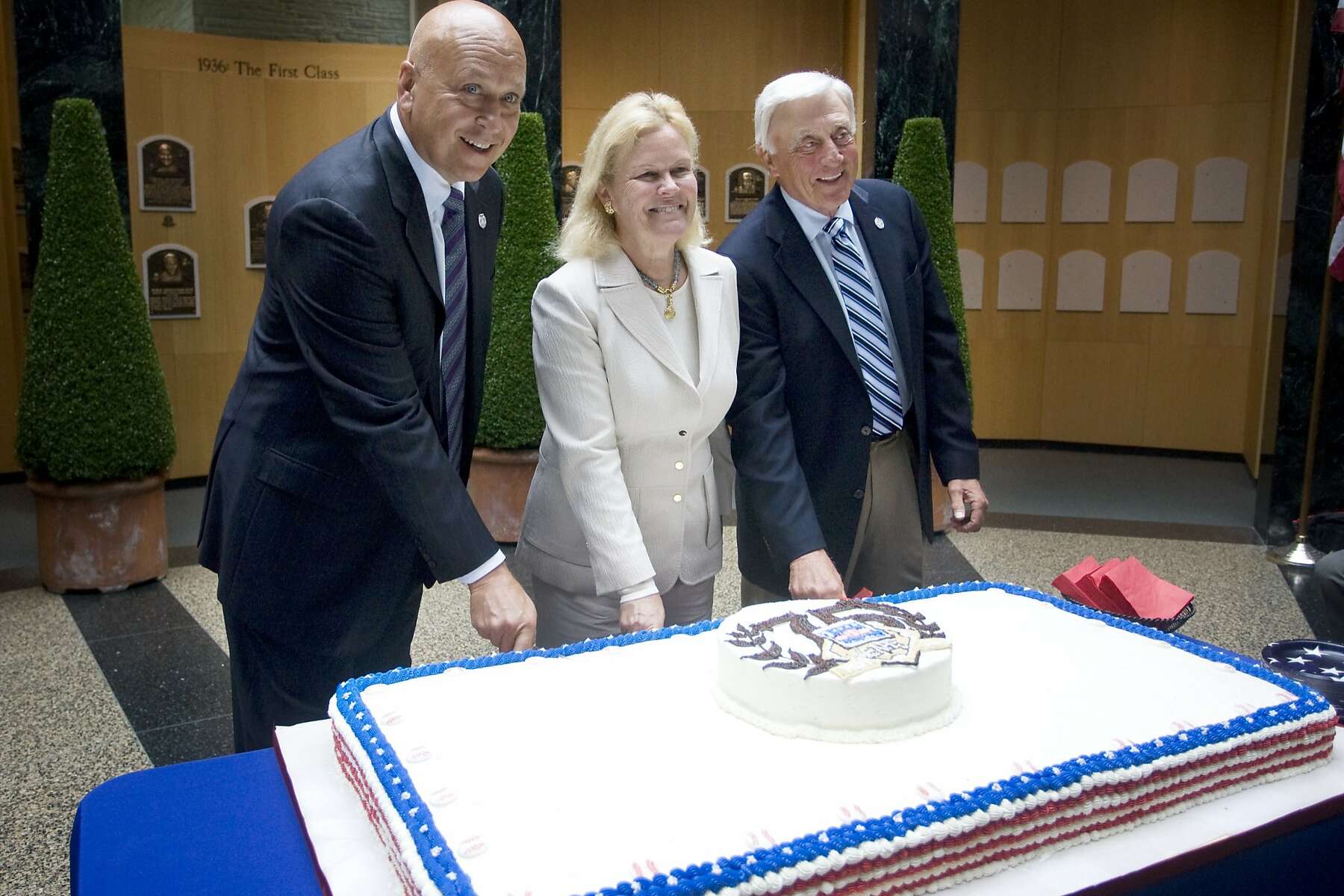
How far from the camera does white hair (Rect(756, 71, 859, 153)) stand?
2.33 m

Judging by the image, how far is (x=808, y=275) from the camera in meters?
2.38

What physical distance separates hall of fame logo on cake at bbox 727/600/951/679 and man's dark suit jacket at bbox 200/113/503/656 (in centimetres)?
51

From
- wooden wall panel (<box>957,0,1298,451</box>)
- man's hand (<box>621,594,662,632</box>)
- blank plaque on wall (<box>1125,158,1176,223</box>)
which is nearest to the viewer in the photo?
man's hand (<box>621,594,662,632</box>)

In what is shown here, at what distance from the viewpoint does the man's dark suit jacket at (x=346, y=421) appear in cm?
174

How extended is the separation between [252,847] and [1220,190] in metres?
8.78

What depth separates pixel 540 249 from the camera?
5762 millimetres

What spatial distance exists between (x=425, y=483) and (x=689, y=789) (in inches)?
29.5

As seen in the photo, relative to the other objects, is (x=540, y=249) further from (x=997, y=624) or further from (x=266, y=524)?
(x=997, y=624)

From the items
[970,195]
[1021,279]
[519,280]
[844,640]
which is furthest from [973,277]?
[844,640]

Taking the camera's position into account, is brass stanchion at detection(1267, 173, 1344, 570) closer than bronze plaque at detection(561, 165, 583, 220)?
Yes

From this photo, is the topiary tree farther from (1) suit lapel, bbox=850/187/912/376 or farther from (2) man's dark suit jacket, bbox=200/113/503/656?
(1) suit lapel, bbox=850/187/912/376

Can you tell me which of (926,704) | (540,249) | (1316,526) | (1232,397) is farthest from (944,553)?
(926,704)

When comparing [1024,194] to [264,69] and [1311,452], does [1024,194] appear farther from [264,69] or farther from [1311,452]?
[264,69]

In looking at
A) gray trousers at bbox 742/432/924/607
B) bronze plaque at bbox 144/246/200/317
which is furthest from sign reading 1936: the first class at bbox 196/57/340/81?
gray trousers at bbox 742/432/924/607
